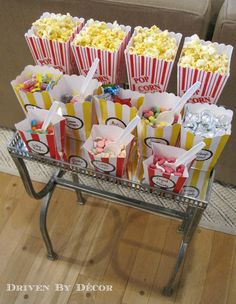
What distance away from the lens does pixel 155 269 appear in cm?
159

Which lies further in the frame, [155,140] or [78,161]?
[78,161]

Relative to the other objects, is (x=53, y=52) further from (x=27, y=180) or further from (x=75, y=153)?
(x=27, y=180)

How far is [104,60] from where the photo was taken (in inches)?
40.8

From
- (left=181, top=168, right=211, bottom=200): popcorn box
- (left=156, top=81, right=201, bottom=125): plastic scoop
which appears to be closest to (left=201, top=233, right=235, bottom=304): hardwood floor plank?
(left=181, top=168, right=211, bottom=200): popcorn box

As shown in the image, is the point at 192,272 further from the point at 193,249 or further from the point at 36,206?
the point at 36,206

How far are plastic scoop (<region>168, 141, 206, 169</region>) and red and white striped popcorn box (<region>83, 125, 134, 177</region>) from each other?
0.14 metres

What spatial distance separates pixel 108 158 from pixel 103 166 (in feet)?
0.19

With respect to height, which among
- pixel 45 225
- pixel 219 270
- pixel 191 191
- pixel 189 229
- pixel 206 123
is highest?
pixel 206 123

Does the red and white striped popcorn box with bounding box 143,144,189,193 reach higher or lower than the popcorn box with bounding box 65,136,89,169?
higher

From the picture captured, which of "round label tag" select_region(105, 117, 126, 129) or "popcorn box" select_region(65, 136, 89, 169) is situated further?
"popcorn box" select_region(65, 136, 89, 169)

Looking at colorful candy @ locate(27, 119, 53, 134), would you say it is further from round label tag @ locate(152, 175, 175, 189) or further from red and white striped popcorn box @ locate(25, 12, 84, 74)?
round label tag @ locate(152, 175, 175, 189)

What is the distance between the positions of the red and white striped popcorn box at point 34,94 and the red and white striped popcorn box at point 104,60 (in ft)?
0.28

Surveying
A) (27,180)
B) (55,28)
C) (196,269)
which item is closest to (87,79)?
(55,28)

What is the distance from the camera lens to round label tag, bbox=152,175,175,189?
0.94 metres
